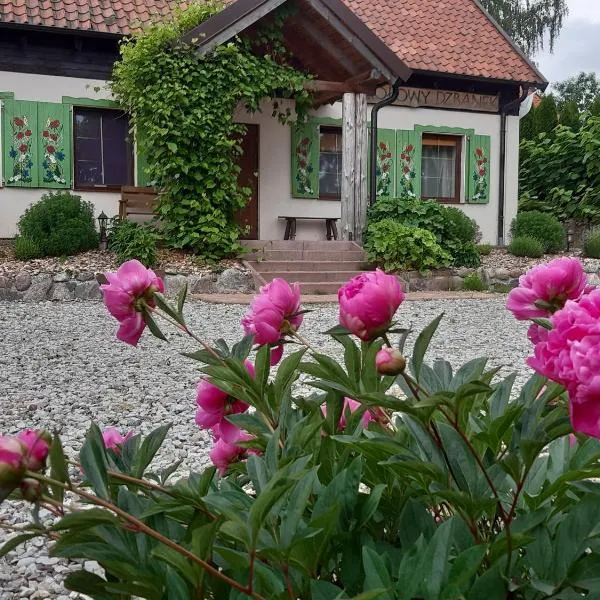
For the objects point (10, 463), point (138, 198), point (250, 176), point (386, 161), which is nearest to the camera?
point (10, 463)

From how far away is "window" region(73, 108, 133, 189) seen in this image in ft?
40.1

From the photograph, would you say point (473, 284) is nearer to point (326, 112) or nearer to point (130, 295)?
point (326, 112)

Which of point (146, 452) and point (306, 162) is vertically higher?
point (306, 162)

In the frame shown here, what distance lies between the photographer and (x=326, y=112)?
13688 millimetres

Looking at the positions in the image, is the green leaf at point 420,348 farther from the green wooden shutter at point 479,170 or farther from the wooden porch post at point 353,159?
the green wooden shutter at point 479,170

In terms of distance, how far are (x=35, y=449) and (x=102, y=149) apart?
487 inches

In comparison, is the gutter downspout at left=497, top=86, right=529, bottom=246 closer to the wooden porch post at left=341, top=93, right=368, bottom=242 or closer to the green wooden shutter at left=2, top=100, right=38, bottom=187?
the wooden porch post at left=341, top=93, right=368, bottom=242

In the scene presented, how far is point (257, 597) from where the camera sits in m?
0.79

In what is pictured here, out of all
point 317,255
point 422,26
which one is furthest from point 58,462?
point 422,26

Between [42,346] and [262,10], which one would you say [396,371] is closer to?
[42,346]

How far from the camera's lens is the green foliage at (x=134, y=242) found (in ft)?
33.2

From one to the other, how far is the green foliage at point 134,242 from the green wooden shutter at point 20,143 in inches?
72.3

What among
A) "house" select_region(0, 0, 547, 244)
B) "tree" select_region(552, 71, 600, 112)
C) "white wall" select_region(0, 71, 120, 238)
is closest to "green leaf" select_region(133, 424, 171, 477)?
"house" select_region(0, 0, 547, 244)

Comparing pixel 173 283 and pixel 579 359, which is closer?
pixel 579 359
